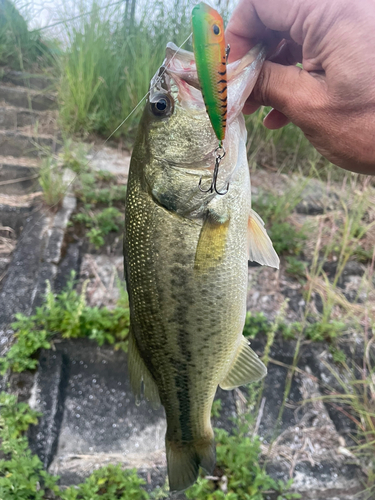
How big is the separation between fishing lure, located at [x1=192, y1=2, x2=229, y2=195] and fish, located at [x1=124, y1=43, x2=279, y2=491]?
341mm

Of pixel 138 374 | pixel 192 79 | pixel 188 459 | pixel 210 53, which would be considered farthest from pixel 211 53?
pixel 188 459

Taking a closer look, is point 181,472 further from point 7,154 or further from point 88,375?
point 7,154

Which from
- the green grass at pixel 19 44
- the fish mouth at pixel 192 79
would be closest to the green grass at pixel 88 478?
the fish mouth at pixel 192 79

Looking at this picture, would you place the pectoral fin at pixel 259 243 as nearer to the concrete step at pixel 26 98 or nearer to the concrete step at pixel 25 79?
the concrete step at pixel 26 98

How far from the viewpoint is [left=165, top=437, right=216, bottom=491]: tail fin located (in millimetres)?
1368

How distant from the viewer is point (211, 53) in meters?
0.66

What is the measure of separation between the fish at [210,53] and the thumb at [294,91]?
25.4 inches

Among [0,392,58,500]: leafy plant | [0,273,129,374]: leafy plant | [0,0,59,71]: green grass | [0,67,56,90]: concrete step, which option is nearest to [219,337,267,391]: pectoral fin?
[0,392,58,500]: leafy plant

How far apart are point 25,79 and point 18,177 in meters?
2.32

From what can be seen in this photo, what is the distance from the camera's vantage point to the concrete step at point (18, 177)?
12.9ft

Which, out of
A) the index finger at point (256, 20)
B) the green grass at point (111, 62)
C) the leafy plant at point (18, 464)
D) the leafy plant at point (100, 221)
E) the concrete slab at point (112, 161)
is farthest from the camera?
the green grass at point (111, 62)

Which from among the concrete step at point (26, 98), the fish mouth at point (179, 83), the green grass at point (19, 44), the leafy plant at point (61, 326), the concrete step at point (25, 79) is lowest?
the leafy plant at point (61, 326)

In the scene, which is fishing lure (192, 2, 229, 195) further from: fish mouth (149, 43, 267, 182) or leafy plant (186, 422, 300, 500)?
leafy plant (186, 422, 300, 500)

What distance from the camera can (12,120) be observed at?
189 inches
